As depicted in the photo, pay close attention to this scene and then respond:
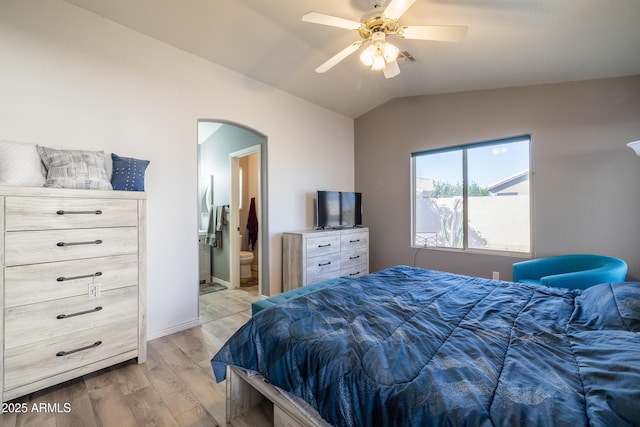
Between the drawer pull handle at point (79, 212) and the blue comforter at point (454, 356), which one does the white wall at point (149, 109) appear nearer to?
the drawer pull handle at point (79, 212)

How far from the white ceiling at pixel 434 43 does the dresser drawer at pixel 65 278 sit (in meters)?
2.03

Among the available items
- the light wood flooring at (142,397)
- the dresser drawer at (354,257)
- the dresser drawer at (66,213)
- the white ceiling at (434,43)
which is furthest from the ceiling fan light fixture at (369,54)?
the light wood flooring at (142,397)

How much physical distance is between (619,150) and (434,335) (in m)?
3.17

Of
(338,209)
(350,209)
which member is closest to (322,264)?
(338,209)

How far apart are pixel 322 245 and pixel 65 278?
247 cm

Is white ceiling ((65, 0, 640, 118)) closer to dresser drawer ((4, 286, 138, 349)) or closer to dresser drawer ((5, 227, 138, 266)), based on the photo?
dresser drawer ((5, 227, 138, 266))

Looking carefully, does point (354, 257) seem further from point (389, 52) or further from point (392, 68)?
point (389, 52)

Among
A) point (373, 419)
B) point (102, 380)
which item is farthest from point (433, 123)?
point (102, 380)

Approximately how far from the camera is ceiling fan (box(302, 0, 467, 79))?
175 cm

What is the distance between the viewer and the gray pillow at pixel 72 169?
1.84 meters

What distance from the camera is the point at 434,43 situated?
102 inches

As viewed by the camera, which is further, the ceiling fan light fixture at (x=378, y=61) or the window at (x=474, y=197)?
the window at (x=474, y=197)

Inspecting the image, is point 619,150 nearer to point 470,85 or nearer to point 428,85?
point 470,85

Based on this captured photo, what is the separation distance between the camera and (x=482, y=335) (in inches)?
47.3
